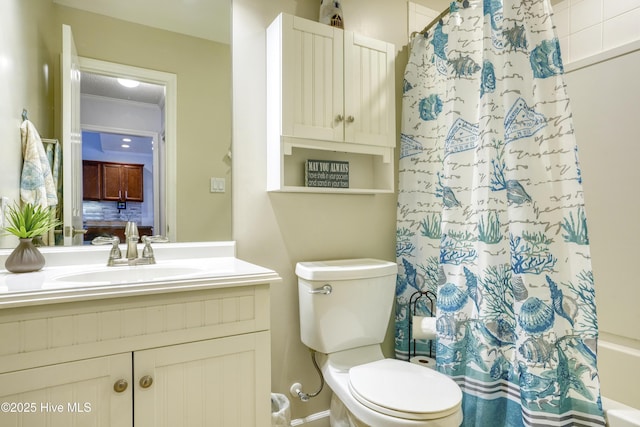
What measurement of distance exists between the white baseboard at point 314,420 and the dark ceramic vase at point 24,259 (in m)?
1.28

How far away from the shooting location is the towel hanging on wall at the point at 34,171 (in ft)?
4.11

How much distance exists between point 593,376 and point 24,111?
2126 millimetres

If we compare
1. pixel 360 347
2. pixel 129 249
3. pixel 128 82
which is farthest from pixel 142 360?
pixel 128 82

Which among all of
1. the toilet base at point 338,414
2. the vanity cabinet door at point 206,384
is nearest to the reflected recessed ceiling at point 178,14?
the vanity cabinet door at point 206,384

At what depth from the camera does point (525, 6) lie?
1.21m

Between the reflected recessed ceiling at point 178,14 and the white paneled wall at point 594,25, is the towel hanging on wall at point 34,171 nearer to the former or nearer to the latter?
the reflected recessed ceiling at point 178,14

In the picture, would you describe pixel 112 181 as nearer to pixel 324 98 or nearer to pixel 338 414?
pixel 324 98

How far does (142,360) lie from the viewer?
0.96m

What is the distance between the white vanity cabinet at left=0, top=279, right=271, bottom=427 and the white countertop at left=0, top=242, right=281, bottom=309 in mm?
30

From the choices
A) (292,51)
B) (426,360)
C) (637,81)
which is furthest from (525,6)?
(426,360)

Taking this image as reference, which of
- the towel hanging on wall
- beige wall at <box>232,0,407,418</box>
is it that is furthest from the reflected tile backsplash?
beige wall at <box>232,0,407,418</box>

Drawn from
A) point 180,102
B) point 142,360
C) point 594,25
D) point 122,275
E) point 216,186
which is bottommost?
point 142,360

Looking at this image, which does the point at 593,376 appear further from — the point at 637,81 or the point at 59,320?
the point at 59,320

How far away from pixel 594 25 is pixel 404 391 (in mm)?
1813
